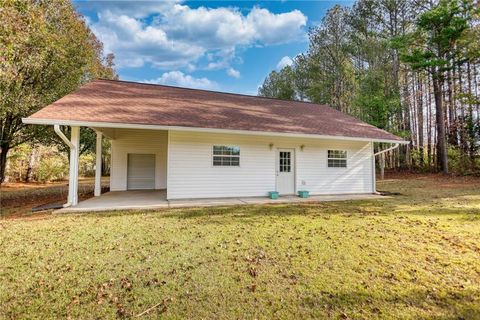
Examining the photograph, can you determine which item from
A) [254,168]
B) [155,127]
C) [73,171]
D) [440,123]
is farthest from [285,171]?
[440,123]

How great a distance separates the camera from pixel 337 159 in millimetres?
11516

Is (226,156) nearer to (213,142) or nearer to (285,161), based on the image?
(213,142)

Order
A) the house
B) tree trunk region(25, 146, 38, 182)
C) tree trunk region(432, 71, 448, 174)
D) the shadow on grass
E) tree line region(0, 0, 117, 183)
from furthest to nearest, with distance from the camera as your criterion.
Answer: tree trunk region(25, 146, 38, 182), tree trunk region(432, 71, 448, 174), tree line region(0, 0, 117, 183), the house, the shadow on grass

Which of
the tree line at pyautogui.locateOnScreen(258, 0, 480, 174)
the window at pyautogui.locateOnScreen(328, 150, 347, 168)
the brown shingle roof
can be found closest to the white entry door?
the brown shingle roof

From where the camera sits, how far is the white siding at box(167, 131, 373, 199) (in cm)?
939

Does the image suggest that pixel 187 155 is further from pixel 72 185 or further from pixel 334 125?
pixel 334 125

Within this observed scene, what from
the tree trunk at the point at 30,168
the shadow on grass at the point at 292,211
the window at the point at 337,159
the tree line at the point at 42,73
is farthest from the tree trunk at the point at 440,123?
the tree trunk at the point at 30,168

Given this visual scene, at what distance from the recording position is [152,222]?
601cm

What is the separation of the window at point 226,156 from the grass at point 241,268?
153 inches

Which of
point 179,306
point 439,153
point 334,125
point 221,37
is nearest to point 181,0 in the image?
point 221,37

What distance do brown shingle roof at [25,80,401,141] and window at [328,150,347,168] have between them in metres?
1.03

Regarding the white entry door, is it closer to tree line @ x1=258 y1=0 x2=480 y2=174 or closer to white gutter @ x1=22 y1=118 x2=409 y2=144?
white gutter @ x1=22 y1=118 x2=409 y2=144

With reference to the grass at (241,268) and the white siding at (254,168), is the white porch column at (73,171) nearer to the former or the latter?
the grass at (241,268)

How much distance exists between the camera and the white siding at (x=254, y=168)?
30.8ft
